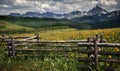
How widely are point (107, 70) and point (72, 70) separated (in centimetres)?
174

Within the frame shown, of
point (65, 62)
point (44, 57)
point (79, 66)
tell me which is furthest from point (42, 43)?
point (79, 66)

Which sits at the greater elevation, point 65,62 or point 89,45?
point 89,45

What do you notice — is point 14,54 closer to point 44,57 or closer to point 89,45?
point 44,57

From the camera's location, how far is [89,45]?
12531 mm

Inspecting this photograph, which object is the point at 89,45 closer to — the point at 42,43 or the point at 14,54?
the point at 42,43

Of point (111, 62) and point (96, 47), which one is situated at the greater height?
point (96, 47)

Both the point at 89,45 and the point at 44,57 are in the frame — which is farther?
the point at 44,57

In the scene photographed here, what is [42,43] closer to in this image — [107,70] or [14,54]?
[14,54]

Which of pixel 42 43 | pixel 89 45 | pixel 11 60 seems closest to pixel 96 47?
pixel 89 45

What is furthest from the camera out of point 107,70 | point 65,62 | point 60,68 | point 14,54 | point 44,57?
point 14,54

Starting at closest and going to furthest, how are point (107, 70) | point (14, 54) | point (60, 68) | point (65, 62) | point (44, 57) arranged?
point (107, 70) < point (60, 68) < point (65, 62) < point (44, 57) < point (14, 54)

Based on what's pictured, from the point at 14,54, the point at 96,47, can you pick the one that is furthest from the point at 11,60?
the point at 96,47

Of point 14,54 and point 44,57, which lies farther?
point 14,54

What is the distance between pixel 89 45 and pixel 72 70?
Result: 1.51 meters
